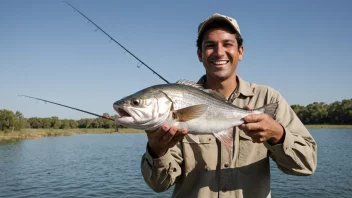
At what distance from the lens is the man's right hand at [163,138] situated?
11.2 feet

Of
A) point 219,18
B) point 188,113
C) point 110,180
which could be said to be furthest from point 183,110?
point 110,180

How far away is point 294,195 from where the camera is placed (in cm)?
1681

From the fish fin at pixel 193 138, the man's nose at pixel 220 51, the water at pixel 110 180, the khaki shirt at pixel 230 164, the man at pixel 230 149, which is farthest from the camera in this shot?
the water at pixel 110 180

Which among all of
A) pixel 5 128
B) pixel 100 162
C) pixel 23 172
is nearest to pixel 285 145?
pixel 23 172

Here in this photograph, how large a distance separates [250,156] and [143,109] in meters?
1.49

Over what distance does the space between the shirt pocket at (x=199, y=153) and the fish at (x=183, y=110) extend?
0.18 m

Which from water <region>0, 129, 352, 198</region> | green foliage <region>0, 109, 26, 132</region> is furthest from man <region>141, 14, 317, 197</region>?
green foliage <region>0, 109, 26, 132</region>

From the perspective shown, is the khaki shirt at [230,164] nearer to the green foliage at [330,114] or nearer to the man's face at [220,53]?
the man's face at [220,53]

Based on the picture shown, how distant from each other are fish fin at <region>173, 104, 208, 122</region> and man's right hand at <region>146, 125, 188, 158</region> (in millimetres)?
128

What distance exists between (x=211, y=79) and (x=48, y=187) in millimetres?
19603

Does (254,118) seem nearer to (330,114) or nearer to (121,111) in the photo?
(121,111)

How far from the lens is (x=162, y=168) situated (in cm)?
377

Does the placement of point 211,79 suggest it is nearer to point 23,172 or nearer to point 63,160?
point 23,172

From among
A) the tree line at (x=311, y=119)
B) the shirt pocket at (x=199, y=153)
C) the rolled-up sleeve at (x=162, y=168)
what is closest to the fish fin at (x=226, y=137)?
the shirt pocket at (x=199, y=153)
